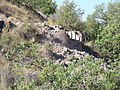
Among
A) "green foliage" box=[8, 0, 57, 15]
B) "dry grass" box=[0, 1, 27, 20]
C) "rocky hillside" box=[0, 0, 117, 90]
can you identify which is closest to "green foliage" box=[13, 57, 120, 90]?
"rocky hillside" box=[0, 0, 117, 90]

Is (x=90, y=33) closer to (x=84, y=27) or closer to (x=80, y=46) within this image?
(x=84, y=27)

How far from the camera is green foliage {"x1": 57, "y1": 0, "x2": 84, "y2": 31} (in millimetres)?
24562

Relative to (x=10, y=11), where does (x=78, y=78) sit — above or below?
above

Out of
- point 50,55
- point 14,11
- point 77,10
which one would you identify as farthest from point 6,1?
point 50,55

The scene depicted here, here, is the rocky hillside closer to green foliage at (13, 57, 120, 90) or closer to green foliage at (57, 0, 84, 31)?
green foliage at (13, 57, 120, 90)

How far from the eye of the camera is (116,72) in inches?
307

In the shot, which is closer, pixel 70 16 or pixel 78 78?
pixel 78 78

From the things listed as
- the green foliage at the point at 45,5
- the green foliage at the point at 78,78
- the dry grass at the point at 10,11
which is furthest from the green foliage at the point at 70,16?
the green foliage at the point at 78,78

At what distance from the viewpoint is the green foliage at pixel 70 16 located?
24.6 meters

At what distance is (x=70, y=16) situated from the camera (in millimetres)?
Answer: 24641

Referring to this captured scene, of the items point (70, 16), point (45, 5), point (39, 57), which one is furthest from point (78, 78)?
point (45, 5)

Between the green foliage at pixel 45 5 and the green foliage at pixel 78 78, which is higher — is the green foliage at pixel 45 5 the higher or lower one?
the lower one

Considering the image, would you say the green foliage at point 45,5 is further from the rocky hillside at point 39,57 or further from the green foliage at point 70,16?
the rocky hillside at point 39,57

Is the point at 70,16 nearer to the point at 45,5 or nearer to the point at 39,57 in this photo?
the point at 45,5
